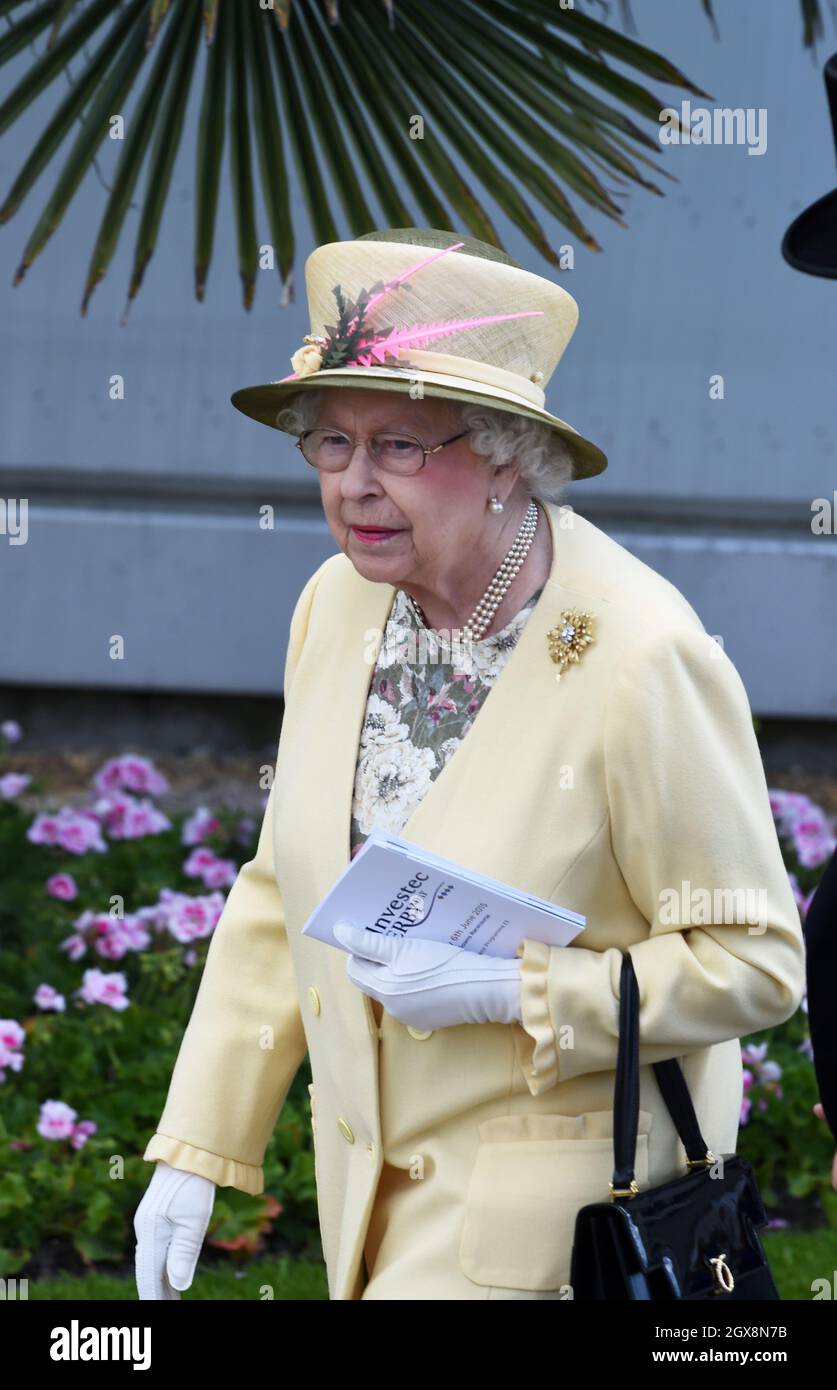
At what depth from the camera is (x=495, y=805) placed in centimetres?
206

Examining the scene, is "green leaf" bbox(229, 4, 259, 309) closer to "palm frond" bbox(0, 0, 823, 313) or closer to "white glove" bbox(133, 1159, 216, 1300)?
"palm frond" bbox(0, 0, 823, 313)

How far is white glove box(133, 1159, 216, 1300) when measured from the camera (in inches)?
90.6

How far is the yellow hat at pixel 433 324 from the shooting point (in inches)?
80.8

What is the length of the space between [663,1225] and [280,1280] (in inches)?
63.8

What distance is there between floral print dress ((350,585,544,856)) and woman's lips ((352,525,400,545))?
19 centimetres

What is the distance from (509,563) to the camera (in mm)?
2172

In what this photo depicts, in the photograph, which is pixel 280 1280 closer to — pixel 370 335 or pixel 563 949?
pixel 563 949

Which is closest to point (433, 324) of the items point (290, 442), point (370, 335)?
point (370, 335)

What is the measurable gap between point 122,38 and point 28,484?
316 centimetres

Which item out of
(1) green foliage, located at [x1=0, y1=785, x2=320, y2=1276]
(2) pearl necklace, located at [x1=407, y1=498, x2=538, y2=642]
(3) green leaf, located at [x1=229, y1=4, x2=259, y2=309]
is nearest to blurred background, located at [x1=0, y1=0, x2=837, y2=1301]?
(1) green foliage, located at [x1=0, y1=785, x2=320, y2=1276]

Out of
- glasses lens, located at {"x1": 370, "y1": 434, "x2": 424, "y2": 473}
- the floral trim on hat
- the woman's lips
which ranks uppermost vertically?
the floral trim on hat

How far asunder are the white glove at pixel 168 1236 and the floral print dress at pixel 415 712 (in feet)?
1.82

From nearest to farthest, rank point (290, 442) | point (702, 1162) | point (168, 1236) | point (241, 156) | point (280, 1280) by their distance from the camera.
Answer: point (702, 1162)
point (168, 1236)
point (280, 1280)
point (241, 156)
point (290, 442)

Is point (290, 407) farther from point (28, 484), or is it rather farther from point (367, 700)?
point (28, 484)
